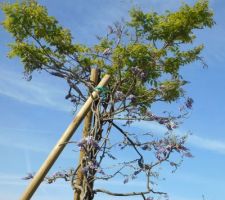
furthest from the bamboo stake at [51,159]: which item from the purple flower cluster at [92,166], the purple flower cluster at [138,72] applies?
the purple flower cluster at [138,72]

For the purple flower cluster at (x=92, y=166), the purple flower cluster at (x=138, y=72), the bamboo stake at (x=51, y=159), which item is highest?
the purple flower cluster at (x=138, y=72)

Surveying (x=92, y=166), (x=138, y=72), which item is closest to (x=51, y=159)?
(x=92, y=166)

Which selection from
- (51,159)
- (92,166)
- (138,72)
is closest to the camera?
(51,159)

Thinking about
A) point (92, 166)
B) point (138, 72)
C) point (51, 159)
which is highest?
point (138, 72)

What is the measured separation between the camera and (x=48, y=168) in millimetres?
4977

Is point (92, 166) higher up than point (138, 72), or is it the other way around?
point (138, 72)

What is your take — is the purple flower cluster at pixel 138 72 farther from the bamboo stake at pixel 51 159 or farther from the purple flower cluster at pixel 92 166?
the bamboo stake at pixel 51 159

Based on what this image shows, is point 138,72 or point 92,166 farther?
point 138,72

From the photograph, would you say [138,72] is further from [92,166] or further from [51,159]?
[51,159]

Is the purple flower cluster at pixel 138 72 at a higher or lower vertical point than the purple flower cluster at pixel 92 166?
higher

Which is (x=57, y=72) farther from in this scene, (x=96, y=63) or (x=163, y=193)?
(x=163, y=193)

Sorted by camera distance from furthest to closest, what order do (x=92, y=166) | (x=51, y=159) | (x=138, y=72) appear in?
(x=138, y=72), (x=92, y=166), (x=51, y=159)

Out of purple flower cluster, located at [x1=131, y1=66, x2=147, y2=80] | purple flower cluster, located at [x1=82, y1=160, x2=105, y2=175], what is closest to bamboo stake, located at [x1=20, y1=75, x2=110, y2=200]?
purple flower cluster, located at [x1=82, y1=160, x2=105, y2=175]

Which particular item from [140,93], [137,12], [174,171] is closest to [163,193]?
[174,171]
